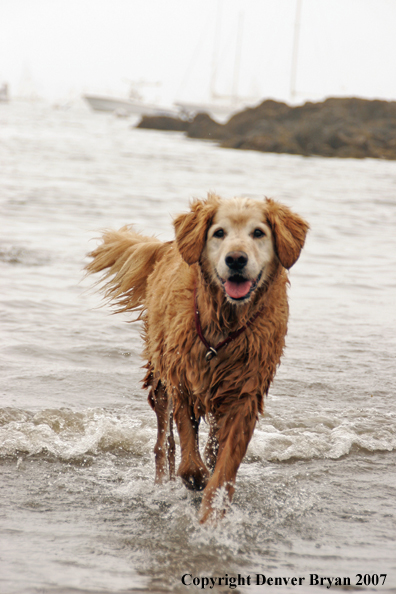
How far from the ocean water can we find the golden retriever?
0.31 meters

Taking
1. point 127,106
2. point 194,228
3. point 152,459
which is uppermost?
point 127,106

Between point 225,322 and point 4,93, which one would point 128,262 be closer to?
point 225,322

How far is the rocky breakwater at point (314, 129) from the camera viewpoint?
147 feet

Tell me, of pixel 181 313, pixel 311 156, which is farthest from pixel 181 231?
pixel 311 156

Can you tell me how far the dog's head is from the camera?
10.7ft

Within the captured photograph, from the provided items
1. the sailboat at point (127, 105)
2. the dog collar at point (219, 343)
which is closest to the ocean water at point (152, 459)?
the dog collar at point (219, 343)

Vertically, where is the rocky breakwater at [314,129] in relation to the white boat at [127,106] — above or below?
below

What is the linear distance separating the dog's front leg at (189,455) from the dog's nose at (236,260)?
0.88 metres

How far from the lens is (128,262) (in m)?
4.58

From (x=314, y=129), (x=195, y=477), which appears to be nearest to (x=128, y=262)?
(x=195, y=477)

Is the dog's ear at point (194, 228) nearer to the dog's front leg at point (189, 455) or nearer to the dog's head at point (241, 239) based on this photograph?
the dog's head at point (241, 239)

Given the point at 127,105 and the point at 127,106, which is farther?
the point at 127,106

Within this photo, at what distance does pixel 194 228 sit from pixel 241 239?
0.30 metres

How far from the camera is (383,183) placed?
24.5m
